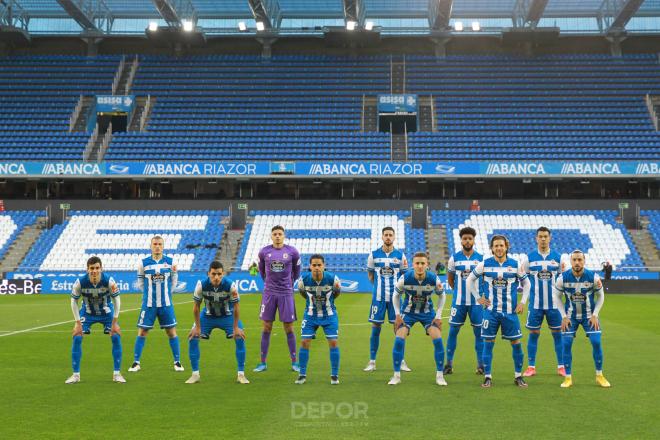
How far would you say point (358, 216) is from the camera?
138ft

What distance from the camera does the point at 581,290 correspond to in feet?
34.5

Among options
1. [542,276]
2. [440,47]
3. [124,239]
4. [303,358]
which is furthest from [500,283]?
[440,47]

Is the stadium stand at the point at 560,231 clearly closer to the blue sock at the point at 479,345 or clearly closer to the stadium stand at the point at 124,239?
the stadium stand at the point at 124,239

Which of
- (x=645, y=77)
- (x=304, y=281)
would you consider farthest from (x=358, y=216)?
(x=304, y=281)

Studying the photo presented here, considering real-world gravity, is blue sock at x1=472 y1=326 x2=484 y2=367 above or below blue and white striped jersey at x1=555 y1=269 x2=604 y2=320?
below

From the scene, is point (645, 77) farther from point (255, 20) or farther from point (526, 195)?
point (255, 20)

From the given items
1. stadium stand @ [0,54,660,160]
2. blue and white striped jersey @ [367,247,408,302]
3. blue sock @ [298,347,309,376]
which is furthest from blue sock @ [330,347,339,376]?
stadium stand @ [0,54,660,160]

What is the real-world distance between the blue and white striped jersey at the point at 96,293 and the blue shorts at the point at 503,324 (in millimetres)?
5634

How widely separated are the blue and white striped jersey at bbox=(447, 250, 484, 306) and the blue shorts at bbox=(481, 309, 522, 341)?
971mm

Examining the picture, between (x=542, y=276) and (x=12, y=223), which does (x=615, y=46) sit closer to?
(x=12, y=223)

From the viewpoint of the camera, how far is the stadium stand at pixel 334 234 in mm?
37812

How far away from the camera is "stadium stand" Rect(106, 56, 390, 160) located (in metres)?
43.5

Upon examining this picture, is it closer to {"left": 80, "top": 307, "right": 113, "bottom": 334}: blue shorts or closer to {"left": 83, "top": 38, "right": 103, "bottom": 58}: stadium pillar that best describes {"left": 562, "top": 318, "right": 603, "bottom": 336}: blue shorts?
{"left": 80, "top": 307, "right": 113, "bottom": 334}: blue shorts

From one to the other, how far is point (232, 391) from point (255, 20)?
41.7 m
